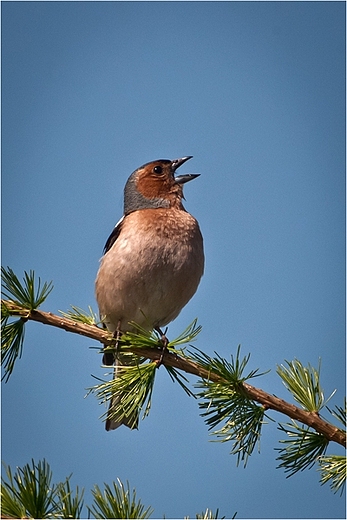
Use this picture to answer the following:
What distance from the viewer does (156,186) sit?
7.34 metres

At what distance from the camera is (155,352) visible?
4.26 m

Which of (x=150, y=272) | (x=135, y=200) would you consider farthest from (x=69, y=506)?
(x=135, y=200)

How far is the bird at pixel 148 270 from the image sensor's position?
228 inches

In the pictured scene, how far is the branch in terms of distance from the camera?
11.4 feet

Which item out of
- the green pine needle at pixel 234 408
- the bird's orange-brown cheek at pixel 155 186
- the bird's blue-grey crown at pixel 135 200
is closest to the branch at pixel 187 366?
the green pine needle at pixel 234 408

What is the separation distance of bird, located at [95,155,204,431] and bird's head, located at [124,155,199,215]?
58cm

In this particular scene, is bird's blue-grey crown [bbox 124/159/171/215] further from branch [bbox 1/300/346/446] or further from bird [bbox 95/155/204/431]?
branch [bbox 1/300/346/446]

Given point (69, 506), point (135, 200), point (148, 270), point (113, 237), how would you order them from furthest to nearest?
point (135, 200)
point (113, 237)
point (148, 270)
point (69, 506)

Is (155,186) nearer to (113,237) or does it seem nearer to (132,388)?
(113,237)

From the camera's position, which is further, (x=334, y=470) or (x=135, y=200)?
(x=135, y=200)

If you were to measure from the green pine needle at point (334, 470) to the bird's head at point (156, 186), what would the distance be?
3978 millimetres

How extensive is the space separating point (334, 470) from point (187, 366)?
3.48ft

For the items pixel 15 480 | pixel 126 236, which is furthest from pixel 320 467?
pixel 126 236

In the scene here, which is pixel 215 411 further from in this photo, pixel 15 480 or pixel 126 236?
pixel 126 236
